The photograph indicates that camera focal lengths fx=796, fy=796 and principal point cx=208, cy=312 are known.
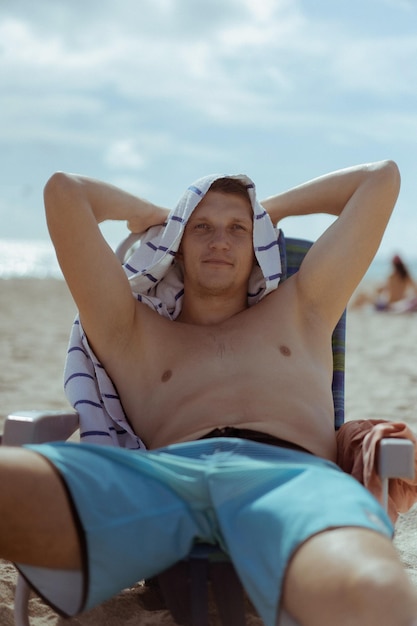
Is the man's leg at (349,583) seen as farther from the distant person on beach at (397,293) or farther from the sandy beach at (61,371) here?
the distant person on beach at (397,293)

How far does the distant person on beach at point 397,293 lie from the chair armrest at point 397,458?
10712 millimetres

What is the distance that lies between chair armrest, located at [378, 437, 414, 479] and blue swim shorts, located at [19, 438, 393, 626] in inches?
5.7

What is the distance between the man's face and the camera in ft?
9.39

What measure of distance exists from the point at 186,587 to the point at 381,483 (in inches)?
24.3

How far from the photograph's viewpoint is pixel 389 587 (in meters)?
1.55

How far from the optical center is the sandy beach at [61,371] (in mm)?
2545

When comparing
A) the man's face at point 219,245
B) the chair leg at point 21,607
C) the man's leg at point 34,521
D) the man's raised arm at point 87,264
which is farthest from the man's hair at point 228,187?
the chair leg at point 21,607

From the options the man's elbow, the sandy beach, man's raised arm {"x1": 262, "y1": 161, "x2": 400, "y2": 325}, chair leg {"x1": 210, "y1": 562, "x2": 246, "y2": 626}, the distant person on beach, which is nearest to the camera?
chair leg {"x1": 210, "y1": 562, "x2": 246, "y2": 626}

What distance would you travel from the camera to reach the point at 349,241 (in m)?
2.81

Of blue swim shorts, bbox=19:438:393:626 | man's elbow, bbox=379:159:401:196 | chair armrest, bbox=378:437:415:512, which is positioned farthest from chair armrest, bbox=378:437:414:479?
man's elbow, bbox=379:159:401:196

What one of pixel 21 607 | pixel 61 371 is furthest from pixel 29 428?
pixel 61 371

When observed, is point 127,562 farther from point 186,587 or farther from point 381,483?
point 381,483

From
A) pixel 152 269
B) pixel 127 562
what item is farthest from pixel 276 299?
pixel 127 562

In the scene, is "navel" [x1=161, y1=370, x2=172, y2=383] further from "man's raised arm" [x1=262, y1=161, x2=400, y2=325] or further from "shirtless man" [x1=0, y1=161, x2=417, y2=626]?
"man's raised arm" [x1=262, y1=161, x2=400, y2=325]
